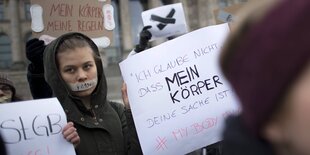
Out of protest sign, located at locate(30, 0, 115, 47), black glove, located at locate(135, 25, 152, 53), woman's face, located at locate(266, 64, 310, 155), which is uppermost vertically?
protest sign, located at locate(30, 0, 115, 47)

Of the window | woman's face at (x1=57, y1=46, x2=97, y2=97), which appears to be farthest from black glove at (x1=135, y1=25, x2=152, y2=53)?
the window

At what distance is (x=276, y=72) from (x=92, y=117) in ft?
4.62

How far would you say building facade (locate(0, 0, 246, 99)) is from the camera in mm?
31266

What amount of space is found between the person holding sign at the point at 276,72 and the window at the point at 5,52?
32.1 metres

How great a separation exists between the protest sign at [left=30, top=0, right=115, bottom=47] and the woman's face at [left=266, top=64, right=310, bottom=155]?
2.31 meters

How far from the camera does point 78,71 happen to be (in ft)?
6.36

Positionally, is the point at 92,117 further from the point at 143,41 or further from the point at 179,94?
the point at 143,41

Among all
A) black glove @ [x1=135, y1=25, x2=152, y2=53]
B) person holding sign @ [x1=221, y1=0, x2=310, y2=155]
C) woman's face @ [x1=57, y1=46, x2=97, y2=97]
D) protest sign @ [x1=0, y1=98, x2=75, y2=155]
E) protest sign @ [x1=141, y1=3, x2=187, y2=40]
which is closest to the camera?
person holding sign @ [x1=221, y1=0, x2=310, y2=155]

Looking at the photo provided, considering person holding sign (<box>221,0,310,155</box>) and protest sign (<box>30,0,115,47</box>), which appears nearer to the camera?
person holding sign (<box>221,0,310,155</box>)

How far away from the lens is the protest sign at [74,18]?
9.35ft

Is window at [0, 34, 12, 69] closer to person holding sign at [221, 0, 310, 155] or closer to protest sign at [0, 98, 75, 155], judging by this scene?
protest sign at [0, 98, 75, 155]

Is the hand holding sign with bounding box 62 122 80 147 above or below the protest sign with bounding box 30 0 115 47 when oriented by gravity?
below


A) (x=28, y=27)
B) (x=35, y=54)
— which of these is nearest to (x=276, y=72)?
(x=35, y=54)

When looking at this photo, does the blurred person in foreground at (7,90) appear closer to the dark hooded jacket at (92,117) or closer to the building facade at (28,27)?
the dark hooded jacket at (92,117)
